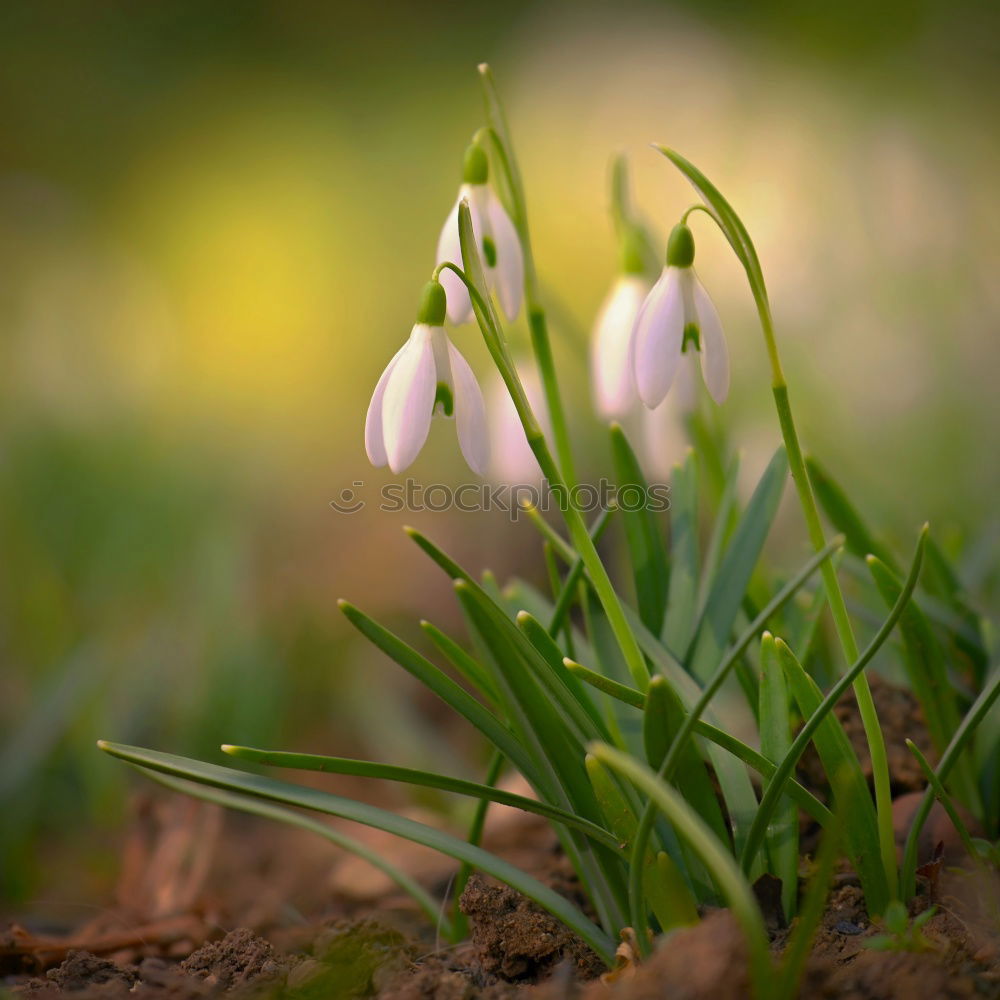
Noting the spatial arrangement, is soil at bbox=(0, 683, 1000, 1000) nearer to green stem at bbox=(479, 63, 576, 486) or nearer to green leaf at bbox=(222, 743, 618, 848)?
green leaf at bbox=(222, 743, 618, 848)

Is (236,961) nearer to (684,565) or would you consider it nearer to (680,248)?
(684,565)

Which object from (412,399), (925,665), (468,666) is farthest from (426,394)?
(925,665)

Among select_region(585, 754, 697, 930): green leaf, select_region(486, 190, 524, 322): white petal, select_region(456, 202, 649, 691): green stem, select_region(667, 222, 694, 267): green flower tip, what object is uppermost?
select_region(486, 190, 524, 322): white petal

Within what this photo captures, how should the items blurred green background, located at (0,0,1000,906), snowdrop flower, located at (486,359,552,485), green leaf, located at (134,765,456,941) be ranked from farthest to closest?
blurred green background, located at (0,0,1000,906) < snowdrop flower, located at (486,359,552,485) < green leaf, located at (134,765,456,941)

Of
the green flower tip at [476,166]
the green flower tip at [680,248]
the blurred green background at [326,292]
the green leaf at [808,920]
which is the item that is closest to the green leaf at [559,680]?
the green leaf at [808,920]

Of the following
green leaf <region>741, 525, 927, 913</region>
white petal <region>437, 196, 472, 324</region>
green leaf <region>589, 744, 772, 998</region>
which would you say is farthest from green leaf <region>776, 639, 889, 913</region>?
white petal <region>437, 196, 472, 324</region>

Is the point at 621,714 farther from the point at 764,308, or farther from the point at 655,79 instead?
the point at 655,79

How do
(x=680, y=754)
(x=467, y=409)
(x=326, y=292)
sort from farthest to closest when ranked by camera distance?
(x=326, y=292), (x=467, y=409), (x=680, y=754)
